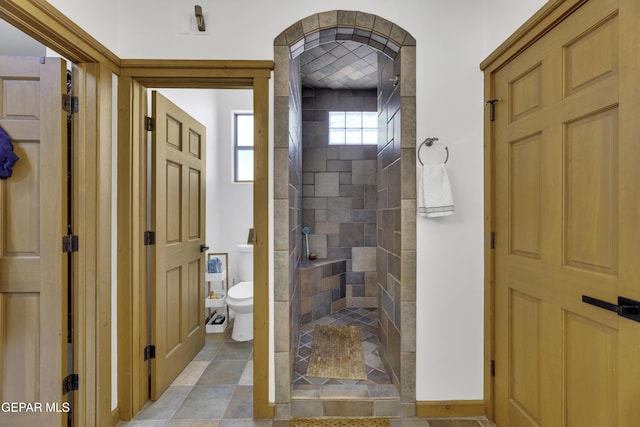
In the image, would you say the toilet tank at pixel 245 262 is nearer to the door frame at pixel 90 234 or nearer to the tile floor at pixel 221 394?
the tile floor at pixel 221 394

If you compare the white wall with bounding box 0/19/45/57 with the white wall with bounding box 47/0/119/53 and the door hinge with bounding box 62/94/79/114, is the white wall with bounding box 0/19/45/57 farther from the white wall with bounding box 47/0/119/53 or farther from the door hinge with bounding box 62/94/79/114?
the door hinge with bounding box 62/94/79/114

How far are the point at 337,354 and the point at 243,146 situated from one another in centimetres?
249

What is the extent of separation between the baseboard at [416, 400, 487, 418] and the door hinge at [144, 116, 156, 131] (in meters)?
2.32

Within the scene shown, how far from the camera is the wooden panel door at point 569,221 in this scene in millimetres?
975

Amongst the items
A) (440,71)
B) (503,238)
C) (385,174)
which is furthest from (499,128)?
(385,174)

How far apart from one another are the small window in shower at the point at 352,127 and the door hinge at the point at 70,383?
298 centimetres

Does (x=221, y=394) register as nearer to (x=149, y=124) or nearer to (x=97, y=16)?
(x=149, y=124)

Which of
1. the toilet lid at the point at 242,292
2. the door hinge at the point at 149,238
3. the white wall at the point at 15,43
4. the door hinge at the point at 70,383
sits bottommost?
the door hinge at the point at 70,383

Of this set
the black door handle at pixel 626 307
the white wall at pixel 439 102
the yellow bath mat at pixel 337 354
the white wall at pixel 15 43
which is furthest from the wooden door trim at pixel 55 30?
the black door handle at pixel 626 307

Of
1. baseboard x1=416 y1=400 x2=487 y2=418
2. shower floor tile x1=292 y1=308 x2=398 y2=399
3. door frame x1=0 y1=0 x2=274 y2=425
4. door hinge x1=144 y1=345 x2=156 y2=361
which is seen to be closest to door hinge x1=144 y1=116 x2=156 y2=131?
door frame x1=0 y1=0 x2=274 y2=425

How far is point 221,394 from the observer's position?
1912mm

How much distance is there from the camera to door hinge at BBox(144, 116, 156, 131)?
1816 millimetres

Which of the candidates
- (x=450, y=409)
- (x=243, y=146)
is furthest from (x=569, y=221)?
(x=243, y=146)

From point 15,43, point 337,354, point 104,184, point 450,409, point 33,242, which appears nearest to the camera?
point 33,242
